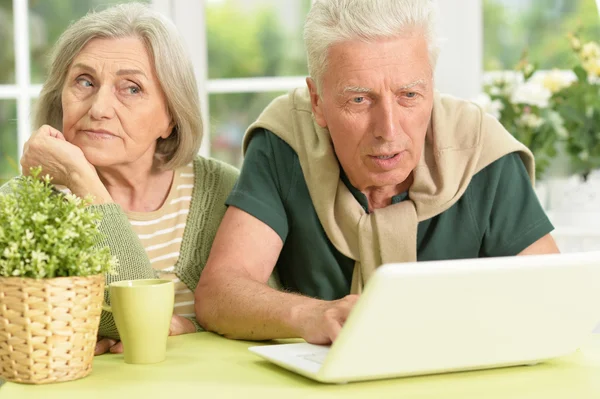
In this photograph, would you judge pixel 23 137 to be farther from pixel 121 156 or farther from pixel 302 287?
pixel 302 287

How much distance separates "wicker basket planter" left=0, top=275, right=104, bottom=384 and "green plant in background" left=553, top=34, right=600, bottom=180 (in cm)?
202

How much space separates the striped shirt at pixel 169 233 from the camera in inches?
69.7

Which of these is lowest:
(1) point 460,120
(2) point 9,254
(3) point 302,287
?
(3) point 302,287

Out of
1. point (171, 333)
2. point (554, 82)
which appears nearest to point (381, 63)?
point (171, 333)

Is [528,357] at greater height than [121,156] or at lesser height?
lesser

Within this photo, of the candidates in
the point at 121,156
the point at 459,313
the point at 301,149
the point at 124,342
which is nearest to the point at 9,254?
the point at 124,342

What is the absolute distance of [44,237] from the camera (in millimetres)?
1104

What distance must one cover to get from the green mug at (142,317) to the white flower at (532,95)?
6.02 ft

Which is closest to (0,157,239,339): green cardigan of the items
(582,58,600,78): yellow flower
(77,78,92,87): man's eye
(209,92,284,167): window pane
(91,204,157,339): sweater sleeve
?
(91,204,157,339): sweater sleeve

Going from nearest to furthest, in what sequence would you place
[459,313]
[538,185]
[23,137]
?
[459,313] → [538,185] → [23,137]

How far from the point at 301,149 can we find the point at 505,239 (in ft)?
1.50

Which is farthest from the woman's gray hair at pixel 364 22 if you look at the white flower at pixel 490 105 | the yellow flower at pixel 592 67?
the yellow flower at pixel 592 67

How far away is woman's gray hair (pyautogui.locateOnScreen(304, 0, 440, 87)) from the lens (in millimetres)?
1547

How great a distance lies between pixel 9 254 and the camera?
1.09m
